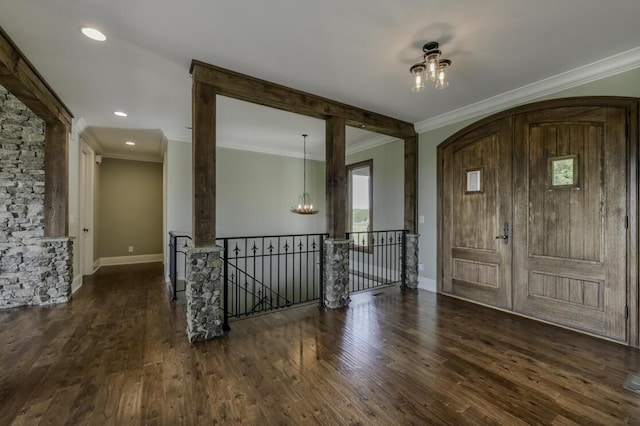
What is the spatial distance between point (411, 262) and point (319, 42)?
370 centimetres

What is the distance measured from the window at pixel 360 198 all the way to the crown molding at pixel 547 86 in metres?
1.98

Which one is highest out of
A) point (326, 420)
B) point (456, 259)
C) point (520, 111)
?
point (520, 111)

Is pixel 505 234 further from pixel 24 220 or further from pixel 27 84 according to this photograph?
pixel 24 220

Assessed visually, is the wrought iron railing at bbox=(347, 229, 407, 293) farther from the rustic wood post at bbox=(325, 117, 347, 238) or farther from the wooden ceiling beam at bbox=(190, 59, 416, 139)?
the wooden ceiling beam at bbox=(190, 59, 416, 139)

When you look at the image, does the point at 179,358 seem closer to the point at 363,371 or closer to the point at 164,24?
the point at 363,371

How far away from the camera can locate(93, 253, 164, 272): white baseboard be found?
7024mm

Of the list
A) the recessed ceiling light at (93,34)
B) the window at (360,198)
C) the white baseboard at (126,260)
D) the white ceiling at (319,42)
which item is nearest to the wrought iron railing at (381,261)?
the window at (360,198)

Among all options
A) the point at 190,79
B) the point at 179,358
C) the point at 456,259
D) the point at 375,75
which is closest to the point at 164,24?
the point at 190,79

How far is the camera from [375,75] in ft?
10.3

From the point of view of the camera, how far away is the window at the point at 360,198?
20.3 ft

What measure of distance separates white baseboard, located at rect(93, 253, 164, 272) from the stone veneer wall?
2932 millimetres

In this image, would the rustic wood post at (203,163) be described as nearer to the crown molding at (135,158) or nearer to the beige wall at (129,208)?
the crown molding at (135,158)

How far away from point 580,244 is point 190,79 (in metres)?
4.73

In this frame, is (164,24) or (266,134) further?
(266,134)
